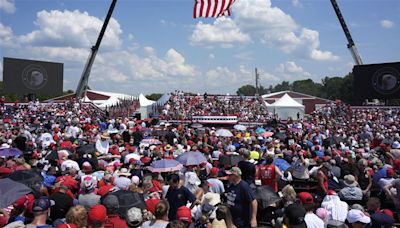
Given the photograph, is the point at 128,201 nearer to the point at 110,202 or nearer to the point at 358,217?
the point at 110,202

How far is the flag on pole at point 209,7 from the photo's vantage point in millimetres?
21344

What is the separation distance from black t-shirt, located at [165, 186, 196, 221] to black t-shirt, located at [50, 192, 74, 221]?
1.56m

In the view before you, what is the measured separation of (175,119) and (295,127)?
44.2 feet

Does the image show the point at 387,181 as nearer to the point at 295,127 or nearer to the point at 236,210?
the point at 236,210

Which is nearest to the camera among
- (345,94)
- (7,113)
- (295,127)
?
(295,127)

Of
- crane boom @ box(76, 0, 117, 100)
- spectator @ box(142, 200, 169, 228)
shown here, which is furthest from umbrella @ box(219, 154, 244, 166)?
crane boom @ box(76, 0, 117, 100)

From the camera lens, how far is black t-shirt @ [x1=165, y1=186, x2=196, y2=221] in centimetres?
A: 620

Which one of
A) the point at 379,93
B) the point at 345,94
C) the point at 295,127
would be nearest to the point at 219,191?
the point at 295,127

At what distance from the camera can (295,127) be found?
24.6 m

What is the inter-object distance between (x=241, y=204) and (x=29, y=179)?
12.6 ft

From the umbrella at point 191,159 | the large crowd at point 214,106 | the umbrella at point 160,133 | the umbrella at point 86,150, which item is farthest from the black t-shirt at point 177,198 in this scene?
the large crowd at point 214,106

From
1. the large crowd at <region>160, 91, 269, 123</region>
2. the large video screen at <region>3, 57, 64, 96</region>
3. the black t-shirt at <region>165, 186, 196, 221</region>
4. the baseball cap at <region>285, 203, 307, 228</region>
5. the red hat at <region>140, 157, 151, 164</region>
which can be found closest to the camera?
the baseball cap at <region>285, 203, 307, 228</region>

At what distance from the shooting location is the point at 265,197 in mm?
6434

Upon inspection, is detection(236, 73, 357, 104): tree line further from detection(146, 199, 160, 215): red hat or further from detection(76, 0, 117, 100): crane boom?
detection(146, 199, 160, 215): red hat
